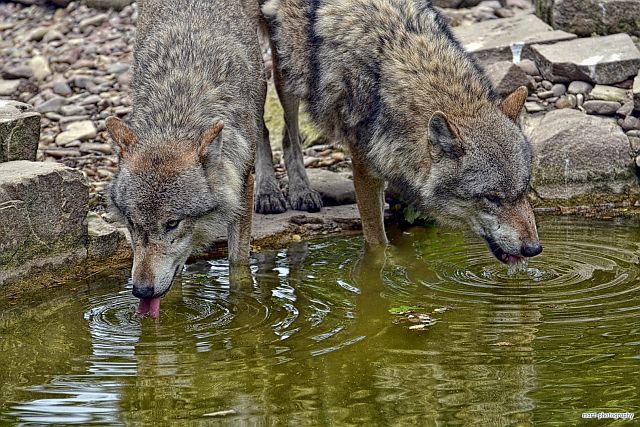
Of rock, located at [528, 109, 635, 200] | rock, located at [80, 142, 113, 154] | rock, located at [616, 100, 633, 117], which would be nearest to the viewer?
rock, located at [528, 109, 635, 200]

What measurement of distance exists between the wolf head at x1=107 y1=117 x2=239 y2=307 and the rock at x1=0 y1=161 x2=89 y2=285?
889 millimetres

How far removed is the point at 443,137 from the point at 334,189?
8.30 ft

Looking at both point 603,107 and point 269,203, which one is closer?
point 269,203

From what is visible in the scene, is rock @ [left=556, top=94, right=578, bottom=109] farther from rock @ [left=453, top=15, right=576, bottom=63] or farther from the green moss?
the green moss

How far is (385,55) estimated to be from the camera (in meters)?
6.93

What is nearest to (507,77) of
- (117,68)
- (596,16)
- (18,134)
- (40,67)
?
(596,16)

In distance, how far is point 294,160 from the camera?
869 cm

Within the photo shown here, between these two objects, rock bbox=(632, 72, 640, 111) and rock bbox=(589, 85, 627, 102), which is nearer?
rock bbox=(632, 72, 640, 111)

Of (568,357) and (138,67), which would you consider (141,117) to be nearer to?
(138,67)

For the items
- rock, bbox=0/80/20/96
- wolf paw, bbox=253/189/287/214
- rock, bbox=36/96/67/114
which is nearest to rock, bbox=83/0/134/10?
rock, bbox=0/80/20/96

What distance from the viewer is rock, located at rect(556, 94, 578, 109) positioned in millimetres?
9289

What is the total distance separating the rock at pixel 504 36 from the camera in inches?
388

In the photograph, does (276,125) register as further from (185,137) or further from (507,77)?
(185,137)

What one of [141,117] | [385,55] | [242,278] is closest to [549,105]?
[385,55]
